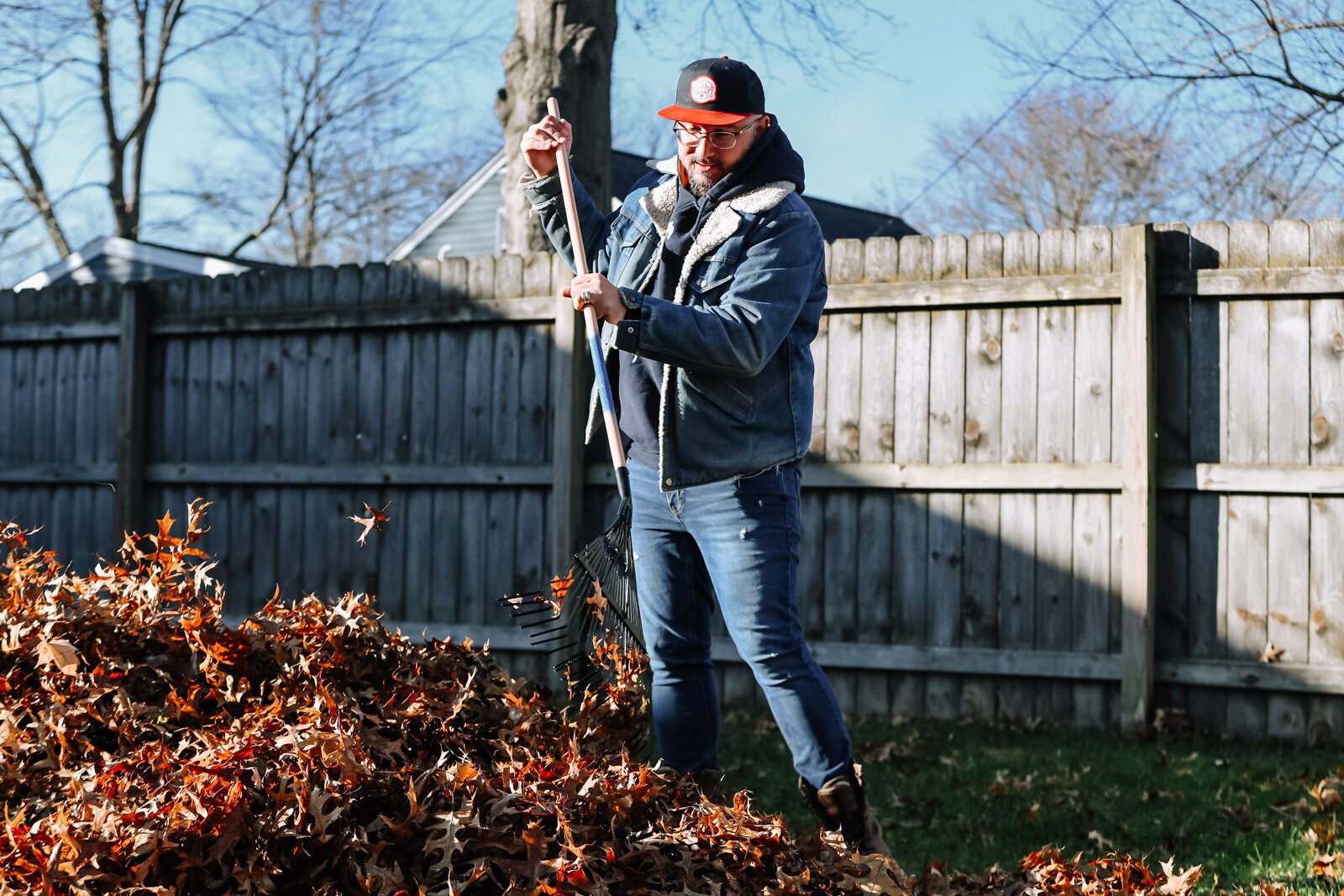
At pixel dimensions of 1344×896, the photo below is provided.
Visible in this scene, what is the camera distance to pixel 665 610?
3270 mm

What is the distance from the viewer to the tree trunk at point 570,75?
7227 mm

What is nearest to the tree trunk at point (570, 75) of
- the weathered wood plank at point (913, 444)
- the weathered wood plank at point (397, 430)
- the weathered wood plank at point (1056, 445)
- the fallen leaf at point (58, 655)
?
the weathered wood plank at point (397, 430)

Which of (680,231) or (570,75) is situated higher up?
(570,75)

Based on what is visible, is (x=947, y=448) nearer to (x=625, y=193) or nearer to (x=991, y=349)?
(x=991, y=349)

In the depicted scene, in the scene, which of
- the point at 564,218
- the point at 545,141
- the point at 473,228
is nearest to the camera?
the point at 545,141

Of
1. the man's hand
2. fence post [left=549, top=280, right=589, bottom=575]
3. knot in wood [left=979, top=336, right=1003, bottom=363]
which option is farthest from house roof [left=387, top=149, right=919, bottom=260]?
the man's hand

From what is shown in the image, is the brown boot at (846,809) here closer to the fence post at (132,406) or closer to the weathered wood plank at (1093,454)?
the weathered wood plank at (1093,454)

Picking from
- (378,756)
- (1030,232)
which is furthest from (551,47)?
(378,756)

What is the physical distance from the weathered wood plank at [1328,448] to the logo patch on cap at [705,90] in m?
3.49

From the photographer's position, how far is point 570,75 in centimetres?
725

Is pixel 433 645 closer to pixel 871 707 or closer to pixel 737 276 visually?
pixel 737 276

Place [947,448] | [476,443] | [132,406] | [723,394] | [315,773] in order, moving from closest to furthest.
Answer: [315,773], [723,394], [947,448], [476,443], [132,406]

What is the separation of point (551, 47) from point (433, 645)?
479 centimetres

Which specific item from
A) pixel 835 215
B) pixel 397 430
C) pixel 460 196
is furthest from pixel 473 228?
pixel 397 430
